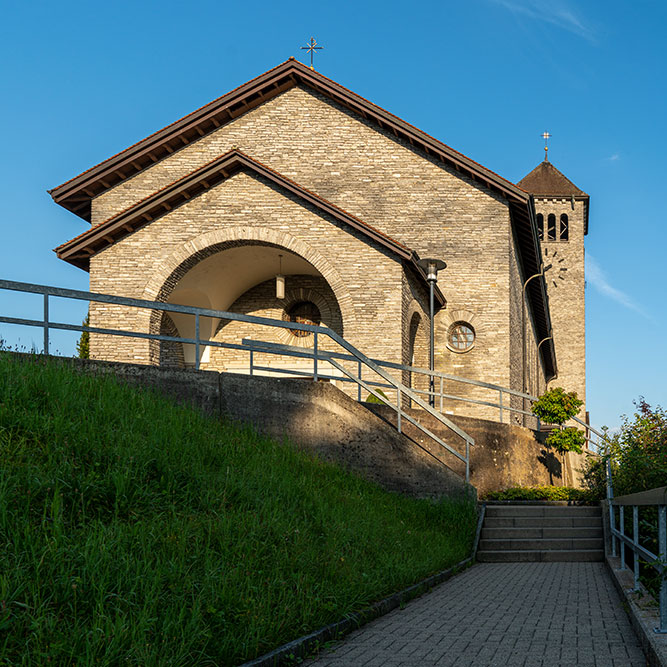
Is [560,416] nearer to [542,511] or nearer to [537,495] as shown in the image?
[537,495]

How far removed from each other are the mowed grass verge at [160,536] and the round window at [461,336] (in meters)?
13.4

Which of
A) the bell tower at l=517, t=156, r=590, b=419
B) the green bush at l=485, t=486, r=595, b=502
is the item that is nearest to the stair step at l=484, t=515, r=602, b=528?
the green bush at l=485, t=486, r=595, b=502

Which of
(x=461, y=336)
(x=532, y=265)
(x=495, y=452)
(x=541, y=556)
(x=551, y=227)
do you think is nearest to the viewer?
(x=541, y=556)

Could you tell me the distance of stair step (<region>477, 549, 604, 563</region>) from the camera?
12.0 metres

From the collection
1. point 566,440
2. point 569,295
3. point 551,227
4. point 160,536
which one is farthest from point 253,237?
point 551,227

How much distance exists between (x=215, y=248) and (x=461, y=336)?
787 centimetres

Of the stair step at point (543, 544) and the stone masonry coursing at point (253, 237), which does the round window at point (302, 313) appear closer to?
the stone masonry coursing at point (253, 237)

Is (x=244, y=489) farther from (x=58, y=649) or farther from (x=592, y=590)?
(x=592, y=590)

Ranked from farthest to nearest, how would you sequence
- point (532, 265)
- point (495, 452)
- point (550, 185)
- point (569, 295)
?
point (550, 185), point (569, 295), point (532, 265), point (495, 452)

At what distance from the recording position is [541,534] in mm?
12867

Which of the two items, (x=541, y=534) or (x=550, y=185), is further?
(x=550, y=185)

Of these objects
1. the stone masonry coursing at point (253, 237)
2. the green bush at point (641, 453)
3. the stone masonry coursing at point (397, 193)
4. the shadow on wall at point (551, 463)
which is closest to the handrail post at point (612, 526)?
the green bush at point (641, 453)

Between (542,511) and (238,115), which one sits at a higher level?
(238,115)

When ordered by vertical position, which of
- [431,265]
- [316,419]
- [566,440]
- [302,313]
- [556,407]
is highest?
[431,265]
